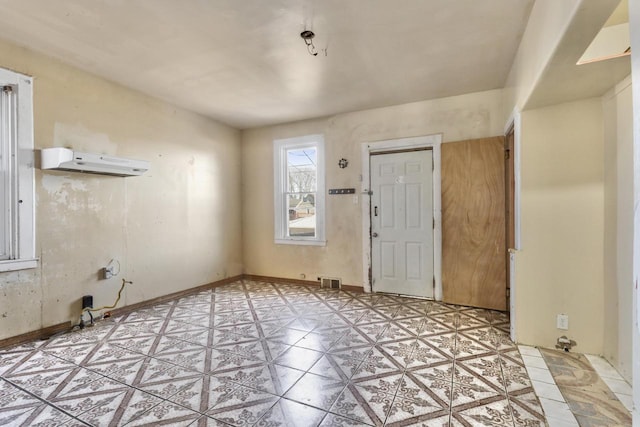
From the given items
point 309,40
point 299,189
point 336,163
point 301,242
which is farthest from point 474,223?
point 309,40

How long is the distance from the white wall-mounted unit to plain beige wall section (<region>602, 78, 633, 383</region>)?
4349 mm

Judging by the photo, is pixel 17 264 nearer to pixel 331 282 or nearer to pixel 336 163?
pixel 331 282

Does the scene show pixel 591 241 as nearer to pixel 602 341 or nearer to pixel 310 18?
pixel 602 341

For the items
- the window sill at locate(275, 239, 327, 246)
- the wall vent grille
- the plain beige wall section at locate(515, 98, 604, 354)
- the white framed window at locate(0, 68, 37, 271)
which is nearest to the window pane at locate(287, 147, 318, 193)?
the window sill at locate(275, 239, 327, 246)

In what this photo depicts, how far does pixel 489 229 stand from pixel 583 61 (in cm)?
213

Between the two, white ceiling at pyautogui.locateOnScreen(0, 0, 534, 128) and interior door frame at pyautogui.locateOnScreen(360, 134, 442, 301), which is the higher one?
white ceiling at pyautogui.locateOnScreen(0, 0, 534, 128)

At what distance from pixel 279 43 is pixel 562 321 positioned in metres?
3.39

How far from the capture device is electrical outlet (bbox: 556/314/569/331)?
2547 millimetres

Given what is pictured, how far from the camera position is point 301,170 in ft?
16.9

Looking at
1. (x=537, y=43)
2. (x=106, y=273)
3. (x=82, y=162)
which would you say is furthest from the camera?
(x=106, y=273)

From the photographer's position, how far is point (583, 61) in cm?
193

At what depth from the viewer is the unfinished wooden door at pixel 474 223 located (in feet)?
11.9

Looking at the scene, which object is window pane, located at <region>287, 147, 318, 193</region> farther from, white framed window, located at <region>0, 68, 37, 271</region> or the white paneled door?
white framed window, located at <region>0, 68, 37, 271</region>

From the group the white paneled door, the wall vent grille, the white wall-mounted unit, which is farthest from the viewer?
the wall vent grille
